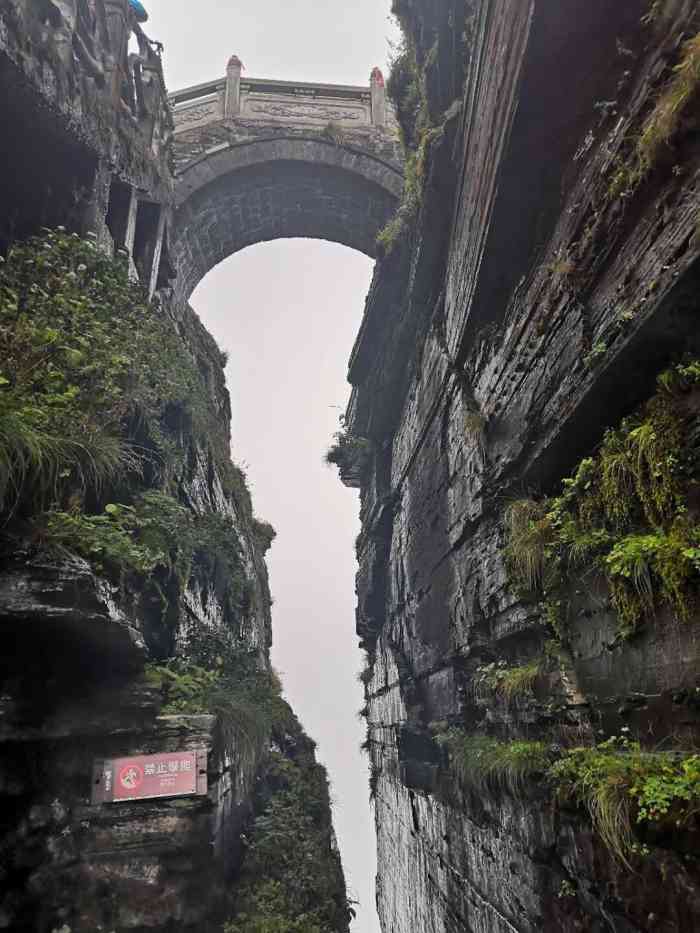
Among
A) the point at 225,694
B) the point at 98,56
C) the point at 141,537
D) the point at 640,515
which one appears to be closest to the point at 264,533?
the point at 225,694

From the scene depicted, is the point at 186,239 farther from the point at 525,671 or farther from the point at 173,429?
the point at 525,671

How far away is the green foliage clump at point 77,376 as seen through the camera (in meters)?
4.25

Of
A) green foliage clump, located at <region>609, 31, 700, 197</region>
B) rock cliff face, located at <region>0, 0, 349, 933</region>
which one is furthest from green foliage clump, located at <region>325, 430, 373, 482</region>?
green foliage clump, located at <region>609, 31, 700, 197</region>

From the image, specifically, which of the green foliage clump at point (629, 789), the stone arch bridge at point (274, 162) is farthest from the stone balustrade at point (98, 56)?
the green foliage clump at point (629, 789)

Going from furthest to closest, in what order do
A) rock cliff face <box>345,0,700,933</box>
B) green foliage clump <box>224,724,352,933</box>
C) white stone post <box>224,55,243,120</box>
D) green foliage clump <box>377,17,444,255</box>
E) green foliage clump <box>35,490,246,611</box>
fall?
1. white stone post <box>224,55,243,120</box>
2. green foliage clump <box>377,17,444,255</box>
3. green foliage clump <box>224,724,352,933</box>
4. green foliage clump <box>35,490,246,611</box>
5. rock cliff face <box>345,0,700,933</box>

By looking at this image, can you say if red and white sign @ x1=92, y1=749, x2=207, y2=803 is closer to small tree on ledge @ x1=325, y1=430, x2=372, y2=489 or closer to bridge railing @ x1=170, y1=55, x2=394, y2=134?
small tree on ledge @ x1=325, y1=430, x2=372, y2=489

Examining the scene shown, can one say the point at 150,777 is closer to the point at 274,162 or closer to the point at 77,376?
the point at 77,376

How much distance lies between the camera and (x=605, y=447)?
3.41m

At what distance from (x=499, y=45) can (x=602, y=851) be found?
5.61 m

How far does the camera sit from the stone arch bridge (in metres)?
12.6

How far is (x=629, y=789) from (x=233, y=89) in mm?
15272

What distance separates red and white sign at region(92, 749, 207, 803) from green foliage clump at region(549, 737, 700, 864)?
2.85 m

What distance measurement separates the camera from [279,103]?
1339 centimetres

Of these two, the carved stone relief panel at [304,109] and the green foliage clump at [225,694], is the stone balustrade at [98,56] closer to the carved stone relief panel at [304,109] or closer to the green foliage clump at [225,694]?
the carved stone relief panel at [304,109]
